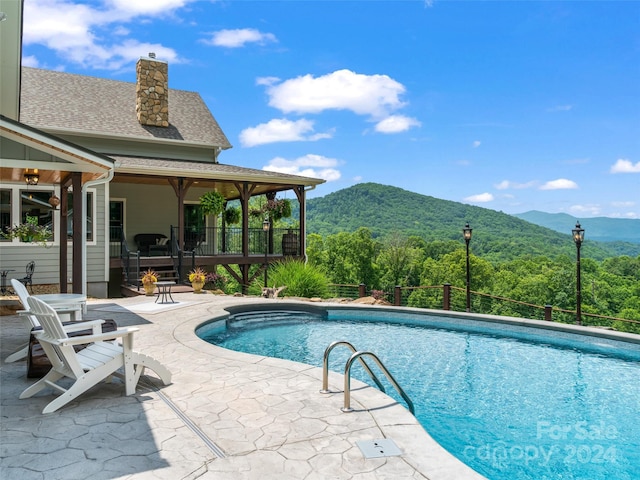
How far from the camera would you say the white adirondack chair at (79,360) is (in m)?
4.08

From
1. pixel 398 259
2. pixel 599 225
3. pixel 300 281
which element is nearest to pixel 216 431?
pixel 300 281

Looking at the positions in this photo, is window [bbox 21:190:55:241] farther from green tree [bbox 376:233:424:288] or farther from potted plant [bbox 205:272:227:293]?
green tree [bbox 376:233:424:288]

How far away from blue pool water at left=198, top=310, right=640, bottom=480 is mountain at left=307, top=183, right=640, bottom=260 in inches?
1708

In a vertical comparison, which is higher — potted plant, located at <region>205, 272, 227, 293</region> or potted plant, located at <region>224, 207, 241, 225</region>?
potted plant, located at <region>224, 207, 241, 225</region>

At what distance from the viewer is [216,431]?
12.1ft

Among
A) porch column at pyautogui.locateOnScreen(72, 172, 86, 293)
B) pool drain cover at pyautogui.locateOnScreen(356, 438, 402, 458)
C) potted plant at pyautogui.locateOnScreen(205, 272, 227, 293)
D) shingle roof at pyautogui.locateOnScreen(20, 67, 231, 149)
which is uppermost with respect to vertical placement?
shingle roof at pyautogui.locateOnScreen(20, 67, 231, 149)

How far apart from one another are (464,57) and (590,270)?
75.3ft

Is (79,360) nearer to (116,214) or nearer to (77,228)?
(77,228)

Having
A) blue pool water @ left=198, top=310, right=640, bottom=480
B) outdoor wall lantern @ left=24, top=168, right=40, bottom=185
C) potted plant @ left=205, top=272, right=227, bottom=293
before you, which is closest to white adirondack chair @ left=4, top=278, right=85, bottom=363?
outdoor wall lantern @ left=24, top=168, right=40, bottom=185

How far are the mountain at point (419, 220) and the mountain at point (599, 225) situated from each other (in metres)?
53.7

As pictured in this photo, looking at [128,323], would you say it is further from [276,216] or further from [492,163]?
[492,163]

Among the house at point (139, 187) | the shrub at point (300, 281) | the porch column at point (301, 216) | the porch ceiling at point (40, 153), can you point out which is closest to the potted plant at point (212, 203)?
the house at point (139, 187)

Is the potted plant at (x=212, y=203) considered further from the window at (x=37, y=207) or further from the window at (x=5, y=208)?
the window at (x=5, y=208)

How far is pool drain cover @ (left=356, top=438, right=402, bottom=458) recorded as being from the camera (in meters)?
3.32
